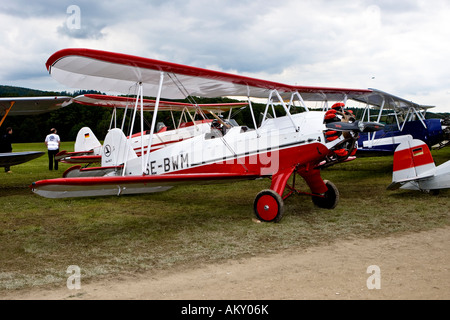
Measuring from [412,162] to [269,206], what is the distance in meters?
3.58

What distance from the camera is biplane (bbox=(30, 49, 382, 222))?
560 centimetres

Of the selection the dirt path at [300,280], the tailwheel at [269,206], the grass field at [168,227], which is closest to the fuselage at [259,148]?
the tailwheel at [269,206]

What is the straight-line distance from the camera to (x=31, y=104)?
10883 millimetres

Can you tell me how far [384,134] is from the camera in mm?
13555

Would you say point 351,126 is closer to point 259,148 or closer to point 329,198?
point 259,148

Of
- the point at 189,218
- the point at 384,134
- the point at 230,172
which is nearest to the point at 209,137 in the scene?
the point at 230,172

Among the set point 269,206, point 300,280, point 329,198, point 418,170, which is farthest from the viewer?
point 418,170

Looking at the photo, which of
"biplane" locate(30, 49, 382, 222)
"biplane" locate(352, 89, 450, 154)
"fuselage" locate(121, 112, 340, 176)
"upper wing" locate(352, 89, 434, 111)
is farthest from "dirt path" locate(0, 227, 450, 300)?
"biplane" locate(352, 89, 450, 154)

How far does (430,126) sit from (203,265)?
39.6 ft

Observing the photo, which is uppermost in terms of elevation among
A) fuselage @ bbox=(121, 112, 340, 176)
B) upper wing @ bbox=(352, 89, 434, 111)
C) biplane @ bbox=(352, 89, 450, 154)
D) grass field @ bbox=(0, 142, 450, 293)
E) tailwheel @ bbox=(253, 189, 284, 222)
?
upper wing @ bbox=(352, 89, 434, 111)

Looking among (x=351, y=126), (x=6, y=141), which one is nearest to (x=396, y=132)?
(x=351, y=126)

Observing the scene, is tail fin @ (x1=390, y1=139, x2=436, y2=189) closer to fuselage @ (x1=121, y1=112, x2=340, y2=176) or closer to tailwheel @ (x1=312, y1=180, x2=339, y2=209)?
tailwheel @ (x1=312, y1=180, x2=339, y2=209)

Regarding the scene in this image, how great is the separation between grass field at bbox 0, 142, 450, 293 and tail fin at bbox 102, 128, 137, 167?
88 cm
